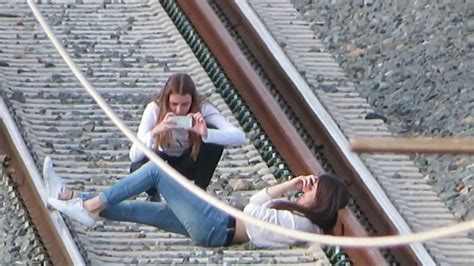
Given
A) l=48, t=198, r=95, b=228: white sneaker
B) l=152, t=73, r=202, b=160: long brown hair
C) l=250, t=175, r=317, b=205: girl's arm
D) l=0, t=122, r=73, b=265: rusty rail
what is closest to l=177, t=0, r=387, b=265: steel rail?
l=250, t=175, r=317, b=205: girl's arm

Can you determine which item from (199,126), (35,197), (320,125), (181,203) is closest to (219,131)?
(199,126)

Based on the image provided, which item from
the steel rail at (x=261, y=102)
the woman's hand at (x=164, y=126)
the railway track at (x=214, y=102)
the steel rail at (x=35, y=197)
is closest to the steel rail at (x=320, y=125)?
the railway track at (x=214, y=102)

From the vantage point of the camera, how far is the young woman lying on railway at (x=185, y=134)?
7199 mm

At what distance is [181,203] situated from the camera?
7.02 m

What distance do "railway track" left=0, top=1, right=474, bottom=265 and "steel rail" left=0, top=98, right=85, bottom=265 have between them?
48mm

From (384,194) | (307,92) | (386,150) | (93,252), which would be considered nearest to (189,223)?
(93,252)

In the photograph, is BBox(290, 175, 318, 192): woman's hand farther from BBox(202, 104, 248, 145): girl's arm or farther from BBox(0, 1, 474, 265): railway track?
BBox(202, 104, 248, 145): girl's arm

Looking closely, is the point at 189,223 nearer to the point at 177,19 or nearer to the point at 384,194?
the point at 384,194

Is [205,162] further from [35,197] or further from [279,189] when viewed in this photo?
[35,197]

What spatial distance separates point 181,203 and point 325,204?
0.61m

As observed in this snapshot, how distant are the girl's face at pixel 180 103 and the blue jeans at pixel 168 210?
0.27 meters

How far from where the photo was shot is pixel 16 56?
9.41m

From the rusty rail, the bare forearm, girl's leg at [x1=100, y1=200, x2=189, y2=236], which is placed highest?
the bare forearm

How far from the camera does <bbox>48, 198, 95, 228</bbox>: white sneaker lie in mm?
7035
